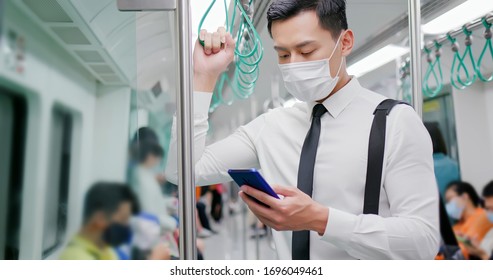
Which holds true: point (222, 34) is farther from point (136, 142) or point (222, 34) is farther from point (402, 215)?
point (402, 215)

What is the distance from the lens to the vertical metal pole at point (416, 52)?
1.42 m

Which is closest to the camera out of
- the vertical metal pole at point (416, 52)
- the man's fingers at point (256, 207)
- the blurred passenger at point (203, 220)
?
the man's fingers at point (256, 207)

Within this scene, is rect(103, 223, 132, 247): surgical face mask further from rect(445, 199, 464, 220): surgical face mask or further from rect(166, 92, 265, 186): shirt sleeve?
rect(445, 199, 464, 220): surgical face mask

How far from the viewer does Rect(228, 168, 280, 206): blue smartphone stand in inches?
42.5

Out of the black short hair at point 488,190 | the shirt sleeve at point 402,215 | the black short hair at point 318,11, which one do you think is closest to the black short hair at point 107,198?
the shirt sleeve at point 402,215

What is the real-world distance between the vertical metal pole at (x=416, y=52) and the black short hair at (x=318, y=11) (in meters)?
0.27

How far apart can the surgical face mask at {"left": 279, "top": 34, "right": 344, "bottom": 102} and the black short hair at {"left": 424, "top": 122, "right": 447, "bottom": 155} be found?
1.47 feet

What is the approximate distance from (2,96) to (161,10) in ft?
1.90

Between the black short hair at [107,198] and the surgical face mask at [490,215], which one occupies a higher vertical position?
the black short hair at [107,198]

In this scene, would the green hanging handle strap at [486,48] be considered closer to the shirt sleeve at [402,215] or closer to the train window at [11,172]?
the shirt sleeve at [402,215]

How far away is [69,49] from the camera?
1.35m

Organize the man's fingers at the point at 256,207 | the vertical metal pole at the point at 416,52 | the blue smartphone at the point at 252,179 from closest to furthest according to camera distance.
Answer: the blue smartphone at the point at 252,179
the man's fingers at the point at 256,207
the vertical metal pole at the point at 416,52

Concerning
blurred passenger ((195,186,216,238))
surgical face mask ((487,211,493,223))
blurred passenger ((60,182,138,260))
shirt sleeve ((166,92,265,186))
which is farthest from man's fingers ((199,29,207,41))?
surgical face mask ((487,211,493,223))
